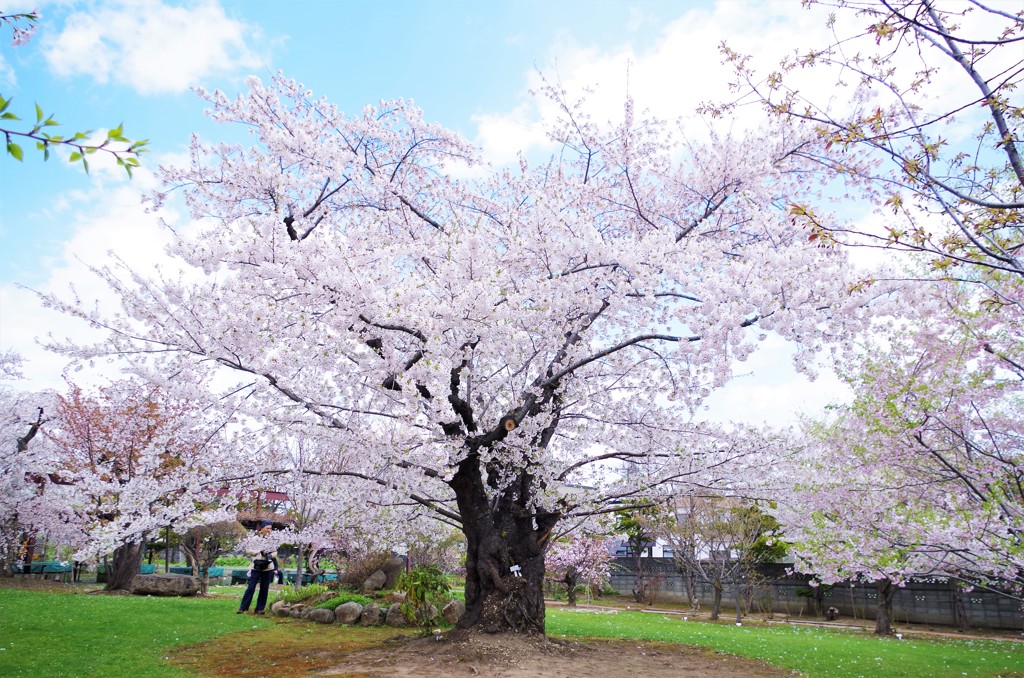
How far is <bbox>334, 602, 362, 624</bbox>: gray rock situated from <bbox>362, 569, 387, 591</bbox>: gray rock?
8.80 feet

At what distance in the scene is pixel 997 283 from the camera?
8.35 meters

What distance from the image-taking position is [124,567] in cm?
1702

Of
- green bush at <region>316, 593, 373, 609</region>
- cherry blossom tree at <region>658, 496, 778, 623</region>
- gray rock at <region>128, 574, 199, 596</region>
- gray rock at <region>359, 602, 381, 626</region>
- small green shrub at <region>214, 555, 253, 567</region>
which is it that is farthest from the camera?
small green shrub at <region>214, 555, 253, 567</region>

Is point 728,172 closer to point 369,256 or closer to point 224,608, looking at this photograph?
point 369,256

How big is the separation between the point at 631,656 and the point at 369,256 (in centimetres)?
727

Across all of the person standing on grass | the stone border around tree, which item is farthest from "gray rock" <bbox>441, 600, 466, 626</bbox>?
the person standing on grass

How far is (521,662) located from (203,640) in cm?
503

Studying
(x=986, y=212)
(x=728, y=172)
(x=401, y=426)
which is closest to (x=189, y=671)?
(x=401, y=426)

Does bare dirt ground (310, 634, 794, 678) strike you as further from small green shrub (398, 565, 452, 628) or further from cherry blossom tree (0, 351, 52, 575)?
cherry blossom tree (0, 351, 52, 575)

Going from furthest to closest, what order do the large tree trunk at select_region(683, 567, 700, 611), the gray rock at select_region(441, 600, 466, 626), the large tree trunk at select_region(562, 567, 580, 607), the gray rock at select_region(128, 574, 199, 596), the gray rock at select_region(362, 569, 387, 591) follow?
the large tree trunk at select_region(562, 567, 580, 607) → the large tree trunk at select_region(683, 567, 700, 611) → the gray rock at select_region(128, 574, 199, 596) → the gray rock at select_region(362, 569, 387, 591) → the gray rock at select_region(441, 600, 466, 626)

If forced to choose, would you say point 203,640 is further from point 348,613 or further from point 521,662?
point 521,662

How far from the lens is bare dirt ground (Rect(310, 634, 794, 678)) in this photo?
7820 mm

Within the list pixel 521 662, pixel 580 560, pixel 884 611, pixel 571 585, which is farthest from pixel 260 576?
pixel 884 611

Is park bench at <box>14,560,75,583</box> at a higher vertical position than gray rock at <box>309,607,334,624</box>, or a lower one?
lower
